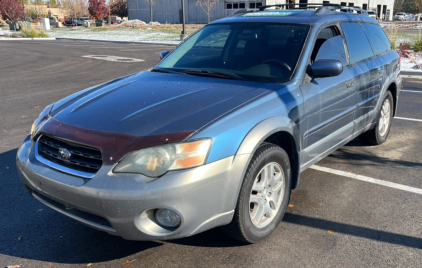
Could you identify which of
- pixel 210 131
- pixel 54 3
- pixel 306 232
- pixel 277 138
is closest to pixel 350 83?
pixel 277 138

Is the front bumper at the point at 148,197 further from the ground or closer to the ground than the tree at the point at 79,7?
closer to the ground

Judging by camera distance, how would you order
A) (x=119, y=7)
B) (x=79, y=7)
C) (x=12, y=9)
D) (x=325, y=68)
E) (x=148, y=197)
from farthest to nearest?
(x=79, y=7)
(x=119, y=7)
(x=12, y=9)
(x=325, y=68)
(x=148, y=197)

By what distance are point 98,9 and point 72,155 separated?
2749 inches

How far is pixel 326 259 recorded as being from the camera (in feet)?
10.3

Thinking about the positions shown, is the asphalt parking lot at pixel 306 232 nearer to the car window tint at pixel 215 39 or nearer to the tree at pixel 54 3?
the car window tint at pixel 215 39

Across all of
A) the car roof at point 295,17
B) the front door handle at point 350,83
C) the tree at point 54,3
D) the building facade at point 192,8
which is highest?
the tree at point 54,3

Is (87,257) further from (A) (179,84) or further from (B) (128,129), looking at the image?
(A) (179,84)

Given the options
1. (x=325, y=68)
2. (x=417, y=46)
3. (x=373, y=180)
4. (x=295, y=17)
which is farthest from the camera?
(x=417, y=46)

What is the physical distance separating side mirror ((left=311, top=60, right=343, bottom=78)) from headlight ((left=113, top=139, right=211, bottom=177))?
158 cm

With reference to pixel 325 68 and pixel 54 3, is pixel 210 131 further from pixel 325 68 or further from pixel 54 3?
pixel 54 3

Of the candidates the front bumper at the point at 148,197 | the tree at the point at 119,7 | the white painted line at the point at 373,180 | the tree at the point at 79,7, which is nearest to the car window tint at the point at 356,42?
the white painted line at the point at 373,180

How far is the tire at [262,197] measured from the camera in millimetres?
3045

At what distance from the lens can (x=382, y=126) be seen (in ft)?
19.4

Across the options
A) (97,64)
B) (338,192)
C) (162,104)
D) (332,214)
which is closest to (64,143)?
(162,104)
